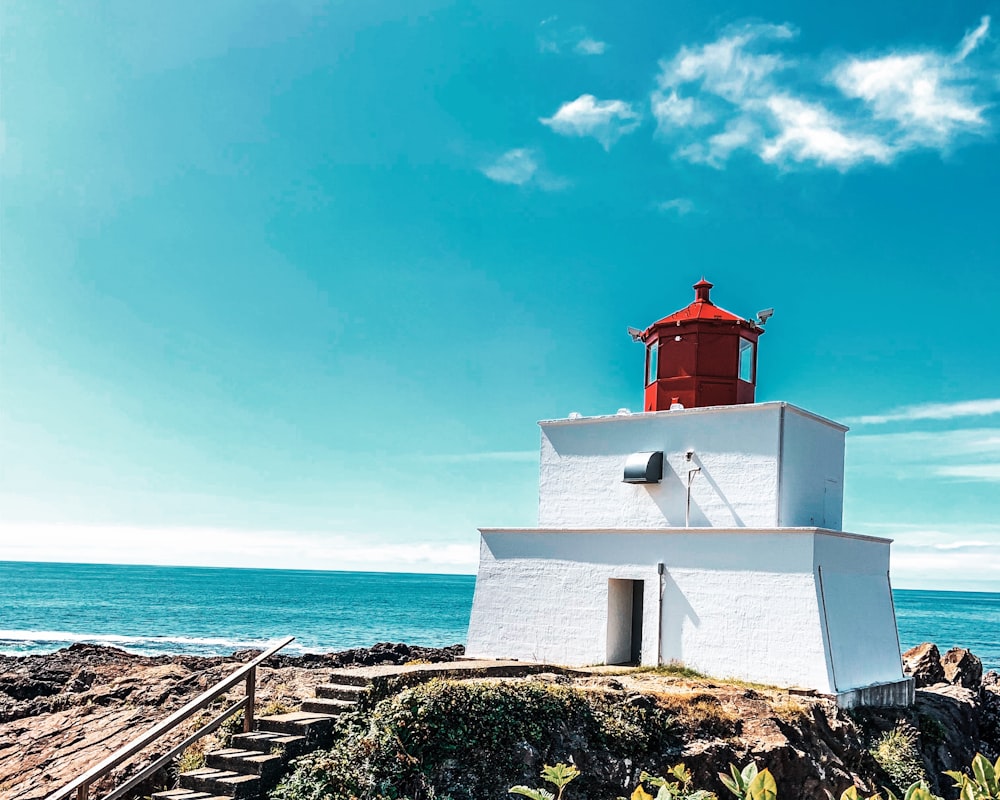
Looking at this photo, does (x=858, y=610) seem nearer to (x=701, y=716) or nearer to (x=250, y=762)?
(x=701, y=716)

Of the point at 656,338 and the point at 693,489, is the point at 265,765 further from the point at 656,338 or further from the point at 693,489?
the point at 656,338

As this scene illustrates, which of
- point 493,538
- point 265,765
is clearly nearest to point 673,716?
point 265,765

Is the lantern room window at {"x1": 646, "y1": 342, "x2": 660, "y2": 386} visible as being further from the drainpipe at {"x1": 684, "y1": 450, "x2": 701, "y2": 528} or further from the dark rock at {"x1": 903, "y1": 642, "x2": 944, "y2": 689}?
the dark rock at {"x1": 903, "y1": 642, "x2": 944, "y2": 689}

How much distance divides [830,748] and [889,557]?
598cm

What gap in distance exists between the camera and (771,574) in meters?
14.5

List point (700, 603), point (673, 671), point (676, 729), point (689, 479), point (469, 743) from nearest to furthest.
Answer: point (469, 743) < point (676, 729) < point (673, 671) < point (700, 603) < point (689, 479)

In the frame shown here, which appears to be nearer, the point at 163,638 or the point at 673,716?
the point at 673,716

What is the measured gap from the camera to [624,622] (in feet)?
54.4

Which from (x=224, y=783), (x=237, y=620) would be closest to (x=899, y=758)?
(x=224, y=783)

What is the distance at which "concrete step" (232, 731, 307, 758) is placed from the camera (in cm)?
942

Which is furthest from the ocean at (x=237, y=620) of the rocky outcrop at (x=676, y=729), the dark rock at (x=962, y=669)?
the rocky outcrop at (x=676, y=729)

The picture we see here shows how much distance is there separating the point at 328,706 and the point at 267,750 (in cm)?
89

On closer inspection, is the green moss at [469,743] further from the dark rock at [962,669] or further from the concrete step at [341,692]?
the dark rock at [962,669]

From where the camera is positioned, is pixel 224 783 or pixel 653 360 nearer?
pixel 224 783
